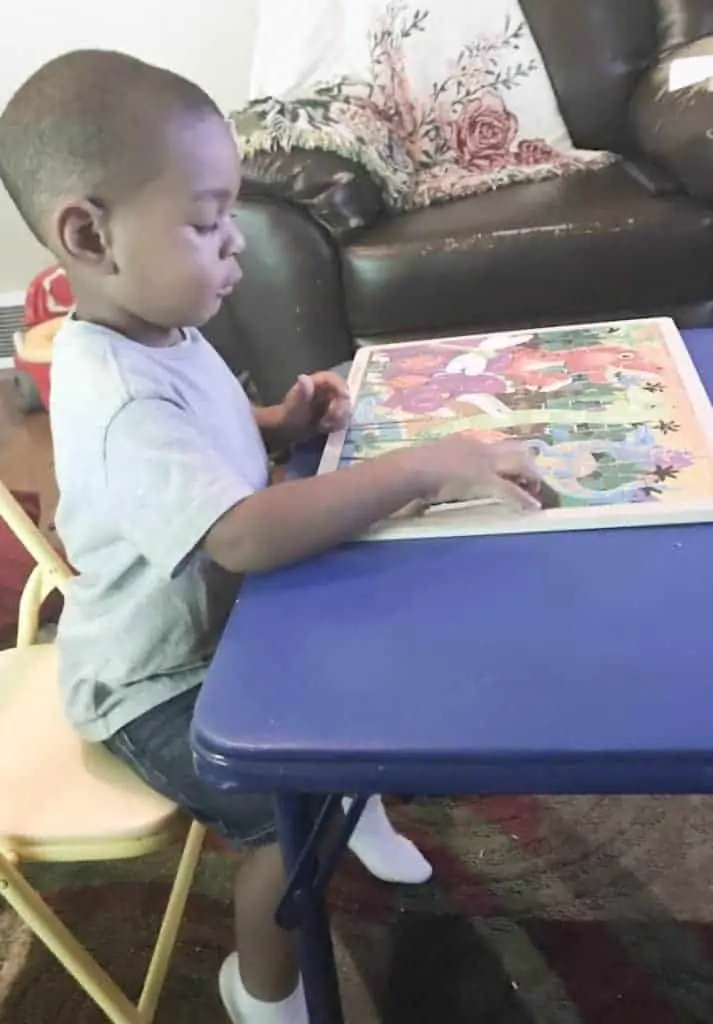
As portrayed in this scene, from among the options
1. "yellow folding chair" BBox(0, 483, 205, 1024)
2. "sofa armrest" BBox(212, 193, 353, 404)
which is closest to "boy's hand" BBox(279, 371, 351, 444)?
"yellow folding chair" BBox(0, 483, 205, 1024)

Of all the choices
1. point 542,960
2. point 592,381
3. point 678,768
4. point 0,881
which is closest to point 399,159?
point 592,381

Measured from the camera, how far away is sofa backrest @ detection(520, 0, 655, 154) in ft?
7.64

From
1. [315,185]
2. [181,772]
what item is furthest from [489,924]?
[315,185]

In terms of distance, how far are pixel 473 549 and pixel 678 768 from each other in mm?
225

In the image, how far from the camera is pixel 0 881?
2.88ft

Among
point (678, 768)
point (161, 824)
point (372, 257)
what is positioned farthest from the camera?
point (372, 257)

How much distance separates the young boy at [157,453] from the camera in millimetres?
784

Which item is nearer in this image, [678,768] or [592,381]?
[678,768]

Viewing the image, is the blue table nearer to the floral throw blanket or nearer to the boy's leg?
the boy's leg

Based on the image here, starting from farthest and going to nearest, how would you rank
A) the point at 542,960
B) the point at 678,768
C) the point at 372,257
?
the point at 372,257, the point at 542,960, the point at 678,768

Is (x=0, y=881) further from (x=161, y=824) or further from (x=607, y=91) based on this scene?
(x=607, y=91)

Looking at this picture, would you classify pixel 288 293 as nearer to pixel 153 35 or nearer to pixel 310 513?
pixel 153 35

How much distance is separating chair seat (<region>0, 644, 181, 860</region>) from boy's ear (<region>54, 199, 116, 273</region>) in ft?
1.34

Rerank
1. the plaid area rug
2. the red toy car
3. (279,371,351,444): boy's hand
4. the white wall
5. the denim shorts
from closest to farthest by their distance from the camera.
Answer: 1. the denim shorts
2. (279,371,351,444): boy's hand
3. the plaid area rug
4. the red toy car
5. the white wall
